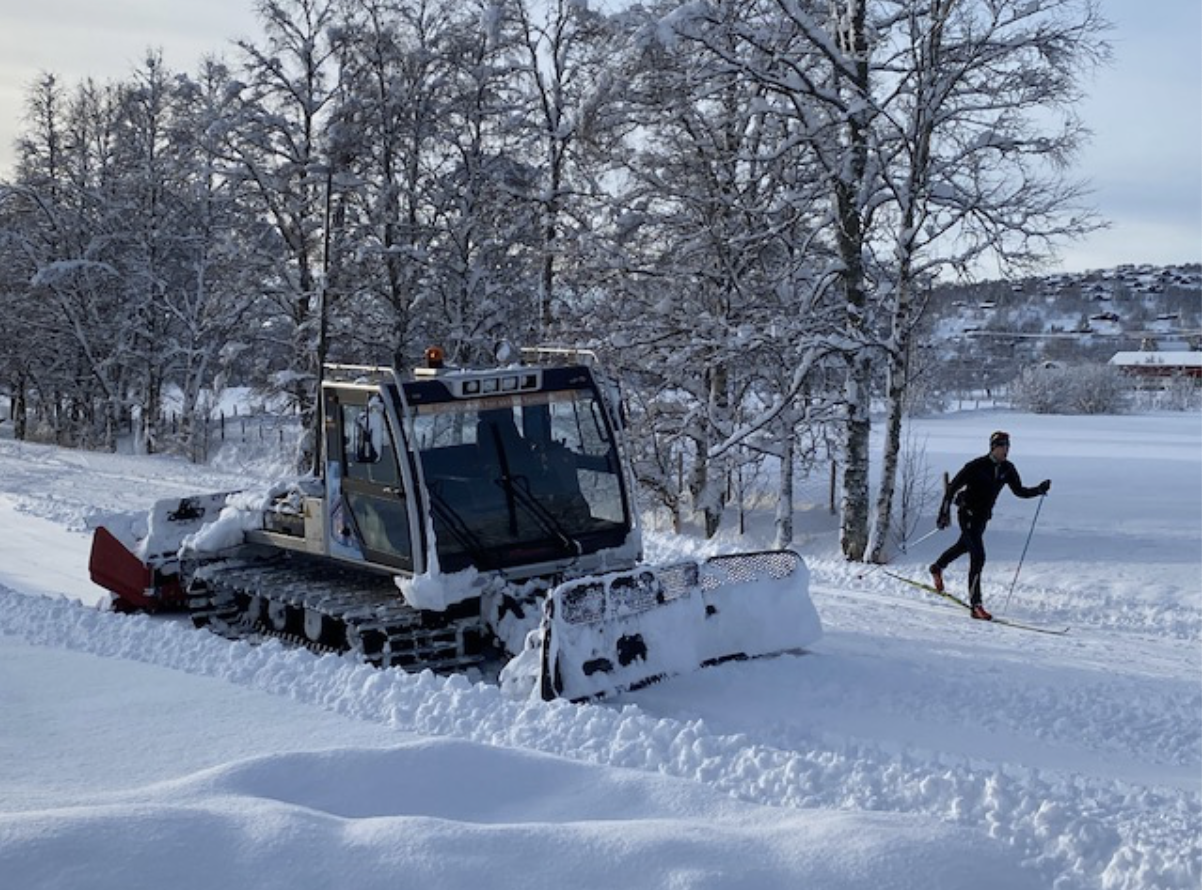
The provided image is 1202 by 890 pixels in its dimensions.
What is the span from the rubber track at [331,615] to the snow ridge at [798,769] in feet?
3.13

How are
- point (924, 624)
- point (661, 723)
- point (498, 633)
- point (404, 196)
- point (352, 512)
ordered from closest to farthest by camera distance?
1. point (661, 723)
2. point (498, 633)
3. point (352, 512)
4. point (924, 624)
5. point (404, 196)

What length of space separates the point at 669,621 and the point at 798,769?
113 inches

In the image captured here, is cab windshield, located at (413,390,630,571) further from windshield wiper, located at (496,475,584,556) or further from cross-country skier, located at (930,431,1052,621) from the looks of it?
cross-country skier, located at (930,431,1052,621)

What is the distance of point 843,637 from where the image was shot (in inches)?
398

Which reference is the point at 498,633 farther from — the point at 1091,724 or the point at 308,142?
the point at 308,142

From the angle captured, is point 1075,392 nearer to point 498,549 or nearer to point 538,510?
point 538,510

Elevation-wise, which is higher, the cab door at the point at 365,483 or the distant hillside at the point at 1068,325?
the distant hillside at the point at 1068,325

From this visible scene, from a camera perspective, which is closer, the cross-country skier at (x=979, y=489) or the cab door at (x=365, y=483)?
the cab door at (x=365, y=483)

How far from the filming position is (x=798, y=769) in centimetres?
575

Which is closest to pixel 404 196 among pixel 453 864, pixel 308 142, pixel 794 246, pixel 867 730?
pixel 308 142

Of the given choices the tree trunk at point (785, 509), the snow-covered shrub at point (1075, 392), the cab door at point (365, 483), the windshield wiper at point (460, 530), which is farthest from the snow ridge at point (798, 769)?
the snow-covered shrub at point (1075, 392)

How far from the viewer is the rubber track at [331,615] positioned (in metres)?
9.01

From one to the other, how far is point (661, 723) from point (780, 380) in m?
14.2

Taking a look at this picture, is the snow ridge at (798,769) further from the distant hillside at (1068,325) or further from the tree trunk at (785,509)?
the distant hillside at (1068,325)
